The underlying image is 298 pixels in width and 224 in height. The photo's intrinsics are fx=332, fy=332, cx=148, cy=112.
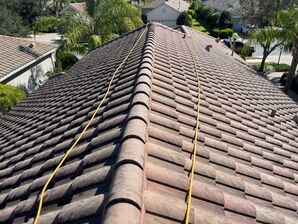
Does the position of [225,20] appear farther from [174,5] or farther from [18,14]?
[18,14]

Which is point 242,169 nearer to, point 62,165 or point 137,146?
point 137,146

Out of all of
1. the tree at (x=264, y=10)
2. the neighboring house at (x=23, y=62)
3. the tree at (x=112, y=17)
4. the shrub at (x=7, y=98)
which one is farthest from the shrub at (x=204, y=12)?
the shrub at (x=7, y=98)

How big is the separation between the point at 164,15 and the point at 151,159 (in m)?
58.5

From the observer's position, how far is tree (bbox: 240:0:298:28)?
3619cm

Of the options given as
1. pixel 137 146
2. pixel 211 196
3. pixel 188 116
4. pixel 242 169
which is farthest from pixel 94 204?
pixel 188 116

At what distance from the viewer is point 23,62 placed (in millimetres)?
18656

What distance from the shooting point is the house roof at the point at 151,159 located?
2.96 meters

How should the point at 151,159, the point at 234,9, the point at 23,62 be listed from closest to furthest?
1. the point at 151,159
2. the point at 23,62
3. the point at 234,9

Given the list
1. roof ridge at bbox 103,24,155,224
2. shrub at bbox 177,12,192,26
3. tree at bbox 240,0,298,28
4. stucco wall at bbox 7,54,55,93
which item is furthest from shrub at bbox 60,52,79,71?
shrub at bbox 177,12,192,26

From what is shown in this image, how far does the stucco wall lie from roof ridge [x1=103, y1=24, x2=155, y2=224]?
15927mm

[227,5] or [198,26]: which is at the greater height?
[227,5]

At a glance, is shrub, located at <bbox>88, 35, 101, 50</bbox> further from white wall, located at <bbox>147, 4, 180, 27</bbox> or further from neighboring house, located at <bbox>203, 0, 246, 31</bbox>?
white wall, located at <bbox>147, 4, 180, 27</bbox>

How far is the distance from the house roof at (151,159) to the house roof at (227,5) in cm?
Answer: 5122

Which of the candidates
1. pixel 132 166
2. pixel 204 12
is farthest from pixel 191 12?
pixel 132 166
